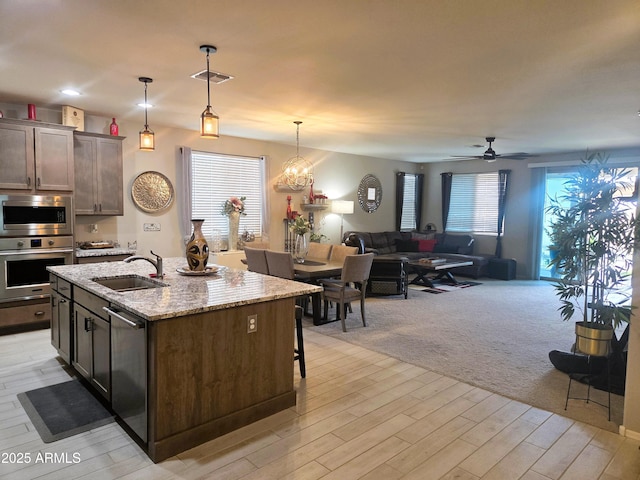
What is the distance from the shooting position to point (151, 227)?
6.10m

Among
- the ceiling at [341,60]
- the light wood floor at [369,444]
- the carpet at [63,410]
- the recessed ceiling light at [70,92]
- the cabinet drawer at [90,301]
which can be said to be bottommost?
the carpet at [63,410]

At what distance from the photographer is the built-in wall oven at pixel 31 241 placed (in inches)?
177

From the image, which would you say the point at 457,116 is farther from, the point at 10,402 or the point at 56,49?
the point at 10,402

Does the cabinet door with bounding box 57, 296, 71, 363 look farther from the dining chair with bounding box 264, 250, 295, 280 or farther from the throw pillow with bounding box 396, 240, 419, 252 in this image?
the throw pillow with bounding box 396, 240, 419, 252

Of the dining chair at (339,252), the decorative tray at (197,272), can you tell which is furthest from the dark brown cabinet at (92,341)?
the dining chair at (339,252)

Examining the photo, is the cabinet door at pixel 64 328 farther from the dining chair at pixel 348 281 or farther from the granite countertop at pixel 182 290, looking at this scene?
the dining chair at pixel 348 281

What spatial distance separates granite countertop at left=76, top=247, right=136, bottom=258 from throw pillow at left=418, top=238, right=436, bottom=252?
6.40 m

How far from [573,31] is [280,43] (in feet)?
6.40

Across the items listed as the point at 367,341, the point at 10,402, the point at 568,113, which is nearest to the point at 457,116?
the point at 568,113

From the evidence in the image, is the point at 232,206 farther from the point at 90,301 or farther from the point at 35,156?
the point at 90,301

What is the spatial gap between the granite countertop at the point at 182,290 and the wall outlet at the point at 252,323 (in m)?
0.14

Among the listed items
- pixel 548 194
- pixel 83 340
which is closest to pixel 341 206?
pixel 548 194

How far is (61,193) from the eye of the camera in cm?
491

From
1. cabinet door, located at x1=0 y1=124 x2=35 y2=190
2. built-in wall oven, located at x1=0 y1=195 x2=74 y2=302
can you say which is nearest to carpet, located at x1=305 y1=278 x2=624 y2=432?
built-in wall oven, located at x1=0 y1=195 x2=74 y2=302
